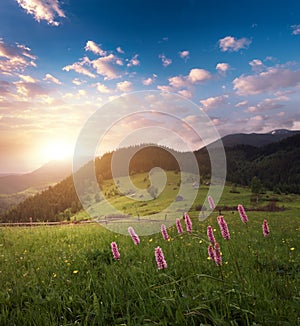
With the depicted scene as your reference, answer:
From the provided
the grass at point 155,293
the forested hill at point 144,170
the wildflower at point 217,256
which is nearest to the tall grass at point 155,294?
the grass at point 155,293

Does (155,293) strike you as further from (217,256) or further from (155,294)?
(217,256)

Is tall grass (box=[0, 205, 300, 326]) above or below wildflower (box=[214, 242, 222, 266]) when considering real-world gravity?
below

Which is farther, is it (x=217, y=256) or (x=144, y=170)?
(x=144, y=170)

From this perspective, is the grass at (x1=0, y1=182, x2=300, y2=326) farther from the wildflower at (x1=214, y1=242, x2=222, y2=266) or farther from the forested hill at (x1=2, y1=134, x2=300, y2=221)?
the forested hill at (x1=2, y1=134, x2=300, y2=221)

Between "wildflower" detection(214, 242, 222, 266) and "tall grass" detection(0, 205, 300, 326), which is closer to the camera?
"wildflower" detection(214, 242, 222, 266)

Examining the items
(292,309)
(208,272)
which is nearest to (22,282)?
(208,272)

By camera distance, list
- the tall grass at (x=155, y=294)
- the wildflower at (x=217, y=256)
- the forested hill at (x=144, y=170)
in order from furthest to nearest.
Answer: the forested hill at (x=144, y=170), the tall grass at (x=155, y=294), the wildflower at (x=217, y=256)

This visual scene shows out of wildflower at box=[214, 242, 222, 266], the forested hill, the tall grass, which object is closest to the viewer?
wildflower at box=[214, 242, 222, 266]

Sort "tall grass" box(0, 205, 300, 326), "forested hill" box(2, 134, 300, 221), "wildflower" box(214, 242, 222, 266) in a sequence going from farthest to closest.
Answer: "forested hill" box(2, 134, 300, 221) → "tall grass" box(0, 205, 300, 326) → "wildflower" box(214, 242, 222, 266)

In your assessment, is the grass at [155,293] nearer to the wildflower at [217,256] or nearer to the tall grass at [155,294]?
the tall grass at [155,294]

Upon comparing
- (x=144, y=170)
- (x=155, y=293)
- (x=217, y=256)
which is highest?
(x=144, y=170)

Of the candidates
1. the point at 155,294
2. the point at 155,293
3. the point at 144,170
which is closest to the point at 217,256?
the point at 155,294

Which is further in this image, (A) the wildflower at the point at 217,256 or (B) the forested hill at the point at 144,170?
(B) the forested hill at the point at 144,170

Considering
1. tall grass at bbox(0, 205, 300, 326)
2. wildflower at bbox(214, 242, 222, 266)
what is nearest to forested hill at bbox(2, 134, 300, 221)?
tall grass at bbox(0, 205, 300, 326)
